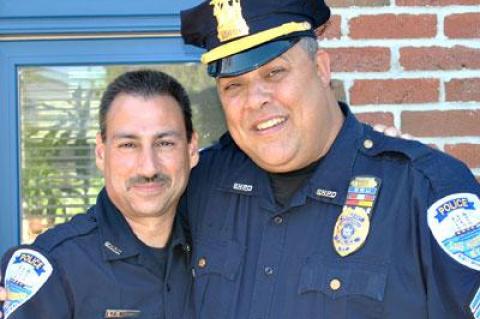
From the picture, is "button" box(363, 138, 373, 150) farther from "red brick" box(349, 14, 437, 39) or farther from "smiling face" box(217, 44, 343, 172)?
"red brick" box(349, 14, 437, 39)

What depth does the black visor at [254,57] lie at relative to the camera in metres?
2.34

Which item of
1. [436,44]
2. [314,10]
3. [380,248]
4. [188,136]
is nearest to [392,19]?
[436,44]

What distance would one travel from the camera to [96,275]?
2432 mm

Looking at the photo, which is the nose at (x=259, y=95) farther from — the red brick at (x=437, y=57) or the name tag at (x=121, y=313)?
the red brick at (x=437, y=57)

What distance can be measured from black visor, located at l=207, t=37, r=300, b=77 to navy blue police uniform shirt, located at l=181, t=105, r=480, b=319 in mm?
330

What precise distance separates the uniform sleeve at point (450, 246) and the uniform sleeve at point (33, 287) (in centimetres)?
103

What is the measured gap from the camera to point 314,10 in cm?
245

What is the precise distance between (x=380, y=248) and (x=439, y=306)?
0.22m

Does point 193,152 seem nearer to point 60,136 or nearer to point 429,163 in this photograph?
point 429,163

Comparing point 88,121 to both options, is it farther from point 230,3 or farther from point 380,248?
point 380,248

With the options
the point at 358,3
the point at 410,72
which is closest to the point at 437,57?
the point at 410,72

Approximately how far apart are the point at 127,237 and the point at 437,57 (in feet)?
4.56

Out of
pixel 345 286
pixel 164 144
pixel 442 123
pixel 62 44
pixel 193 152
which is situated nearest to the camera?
pixel 345 286

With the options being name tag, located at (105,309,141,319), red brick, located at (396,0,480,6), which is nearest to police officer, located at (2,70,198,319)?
name tag, located at (105,309,141,319)
